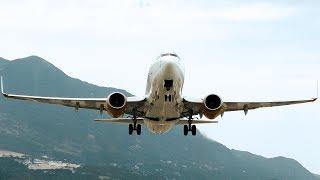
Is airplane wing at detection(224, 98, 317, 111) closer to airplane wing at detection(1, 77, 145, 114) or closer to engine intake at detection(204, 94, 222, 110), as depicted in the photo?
engine intake at detection(204, 94, 222, 110)

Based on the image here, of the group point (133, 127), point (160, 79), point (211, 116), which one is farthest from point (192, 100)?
point (133, 127)

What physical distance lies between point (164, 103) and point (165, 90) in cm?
197

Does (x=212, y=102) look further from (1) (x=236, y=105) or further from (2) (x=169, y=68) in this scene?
(1) (x=236, y=105)

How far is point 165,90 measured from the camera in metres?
41.3

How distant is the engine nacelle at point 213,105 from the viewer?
42594 millimetres

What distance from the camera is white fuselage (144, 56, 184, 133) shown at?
40375 mm

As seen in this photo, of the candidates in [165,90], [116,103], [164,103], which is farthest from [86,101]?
[165,90]

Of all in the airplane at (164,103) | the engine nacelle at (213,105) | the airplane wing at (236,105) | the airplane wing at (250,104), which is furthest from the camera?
the airplane wing at (250,104)

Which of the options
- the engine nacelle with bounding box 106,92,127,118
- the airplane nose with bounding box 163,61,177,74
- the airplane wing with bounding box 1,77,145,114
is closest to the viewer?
the airplane nose with bounding box 163,61,177,74

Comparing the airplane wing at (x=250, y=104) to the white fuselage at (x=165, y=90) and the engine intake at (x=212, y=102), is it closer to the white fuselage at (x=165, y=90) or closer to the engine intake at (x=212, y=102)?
the white fuselage at (x=165, y=90)

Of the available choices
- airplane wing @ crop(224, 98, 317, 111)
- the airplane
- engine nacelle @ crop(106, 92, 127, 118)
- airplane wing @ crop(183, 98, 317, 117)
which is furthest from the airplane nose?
airplane wing @ crop(224, 98, 317, 111)

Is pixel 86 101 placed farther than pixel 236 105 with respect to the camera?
No

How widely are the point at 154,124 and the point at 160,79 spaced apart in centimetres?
915

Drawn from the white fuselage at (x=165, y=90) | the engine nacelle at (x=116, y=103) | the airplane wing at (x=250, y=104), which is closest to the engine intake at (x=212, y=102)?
the white fuselage at (x=165, y=90)
